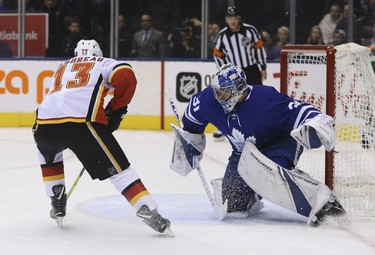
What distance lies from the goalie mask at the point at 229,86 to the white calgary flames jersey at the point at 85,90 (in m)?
0.38

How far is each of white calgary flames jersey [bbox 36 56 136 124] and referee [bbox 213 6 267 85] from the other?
151 inches

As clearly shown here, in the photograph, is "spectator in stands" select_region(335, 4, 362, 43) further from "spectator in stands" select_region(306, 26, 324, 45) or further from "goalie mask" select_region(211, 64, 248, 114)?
"goalie mask" select_region(211, 64, 248, 114)

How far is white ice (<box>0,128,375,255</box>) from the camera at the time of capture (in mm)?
3773

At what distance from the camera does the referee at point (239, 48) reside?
311 inches

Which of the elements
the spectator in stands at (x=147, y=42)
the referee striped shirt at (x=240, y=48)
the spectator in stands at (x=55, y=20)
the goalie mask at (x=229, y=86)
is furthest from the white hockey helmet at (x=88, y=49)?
the spectator in stands at (x=55, y=20)

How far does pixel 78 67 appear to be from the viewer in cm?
411

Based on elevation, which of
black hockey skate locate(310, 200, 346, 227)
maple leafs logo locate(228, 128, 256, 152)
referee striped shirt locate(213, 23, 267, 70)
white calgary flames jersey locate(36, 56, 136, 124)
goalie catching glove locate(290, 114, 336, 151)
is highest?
referee striped shirt locate(213, 23, 267, 70)

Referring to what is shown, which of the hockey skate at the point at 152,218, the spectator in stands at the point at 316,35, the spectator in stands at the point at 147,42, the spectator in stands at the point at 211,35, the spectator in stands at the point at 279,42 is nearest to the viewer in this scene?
the hockey skate at the point at 152,218

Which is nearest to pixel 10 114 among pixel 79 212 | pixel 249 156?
pixel 79 212

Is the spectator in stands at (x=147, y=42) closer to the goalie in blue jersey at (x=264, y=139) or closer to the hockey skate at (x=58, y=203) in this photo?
the goalie in blue jersey at (x=264, y=139)

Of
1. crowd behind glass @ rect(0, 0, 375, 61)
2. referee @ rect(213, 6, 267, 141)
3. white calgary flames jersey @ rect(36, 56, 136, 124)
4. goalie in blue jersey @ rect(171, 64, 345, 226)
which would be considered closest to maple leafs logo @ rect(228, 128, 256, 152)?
goalie in blue jersey @ rect(171, 64, 345, 226)

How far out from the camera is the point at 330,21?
8.98m

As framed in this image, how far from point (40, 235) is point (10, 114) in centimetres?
507

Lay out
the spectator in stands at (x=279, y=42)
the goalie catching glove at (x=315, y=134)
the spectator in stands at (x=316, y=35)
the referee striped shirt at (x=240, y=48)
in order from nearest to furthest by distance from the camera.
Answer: the goalie catching glove at (x=315, y=134) → the referee striped shirt at (x=240, y=48) → the spectator in stands at (x=316, y=35) → the spectator in stands at (x=279, y=42)
